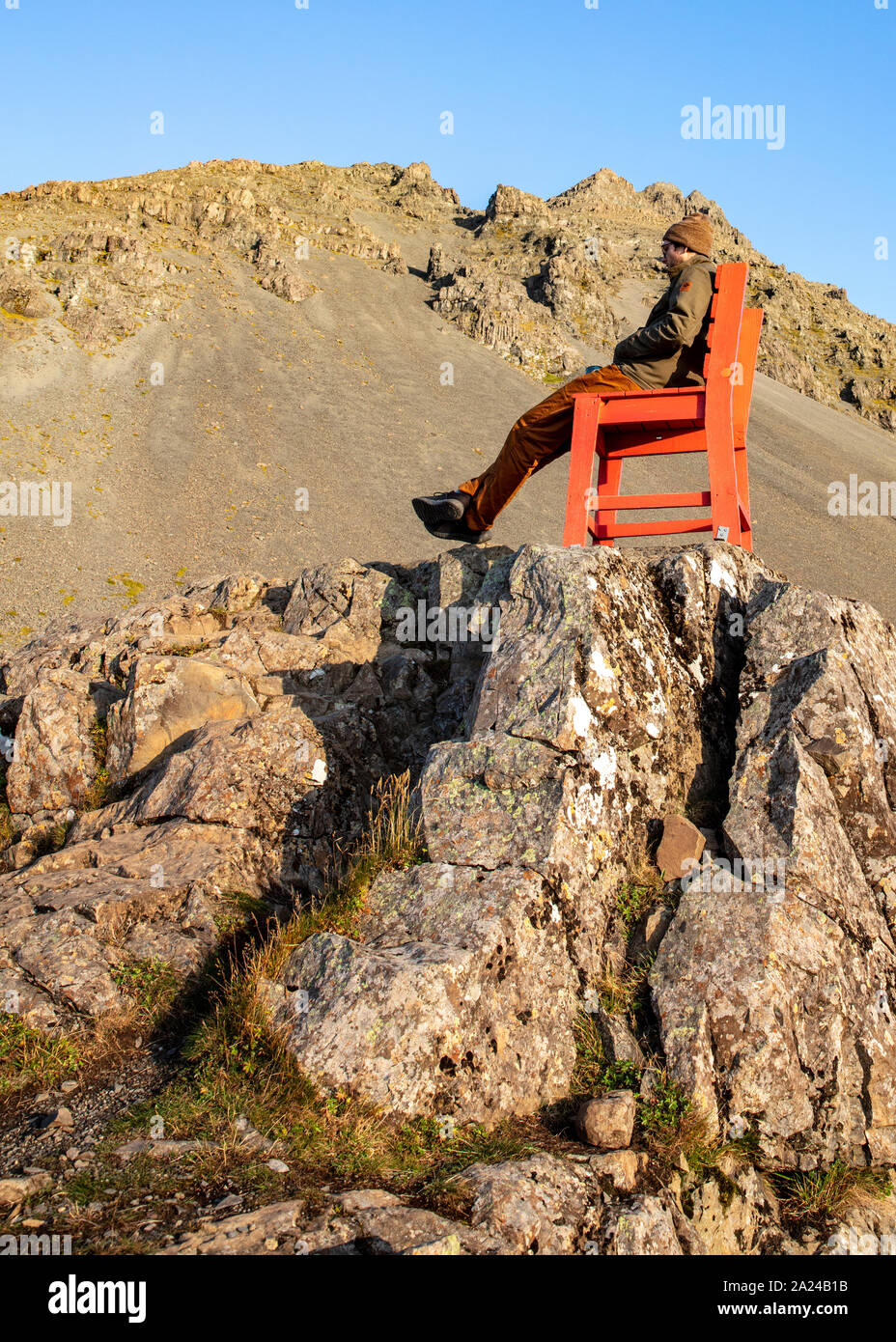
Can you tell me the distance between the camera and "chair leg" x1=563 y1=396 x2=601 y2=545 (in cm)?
753

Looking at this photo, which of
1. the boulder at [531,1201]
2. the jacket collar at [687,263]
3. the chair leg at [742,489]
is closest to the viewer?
the boulder at [531,1201]

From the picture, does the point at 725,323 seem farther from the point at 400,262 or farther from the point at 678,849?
the point at 400,262

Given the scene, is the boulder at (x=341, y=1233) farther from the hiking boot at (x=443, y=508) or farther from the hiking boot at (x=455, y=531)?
the hiking boot at (x=455, y=531)

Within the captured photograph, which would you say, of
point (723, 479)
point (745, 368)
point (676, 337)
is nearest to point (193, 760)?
point (723, 479)

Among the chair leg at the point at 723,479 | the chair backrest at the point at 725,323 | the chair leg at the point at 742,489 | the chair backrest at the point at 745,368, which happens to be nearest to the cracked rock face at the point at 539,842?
the chair leg at the point at 723,479

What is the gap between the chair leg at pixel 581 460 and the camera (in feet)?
24.7

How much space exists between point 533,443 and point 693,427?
1.45 meters

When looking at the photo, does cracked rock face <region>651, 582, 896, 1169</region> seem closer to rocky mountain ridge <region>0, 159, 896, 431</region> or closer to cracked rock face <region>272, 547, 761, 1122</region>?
cracked rock face <region>272, 547, 761, 1122</region>

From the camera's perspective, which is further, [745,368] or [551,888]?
[745,368]

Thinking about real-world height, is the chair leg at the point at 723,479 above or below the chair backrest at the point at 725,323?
below

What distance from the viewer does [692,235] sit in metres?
7.62

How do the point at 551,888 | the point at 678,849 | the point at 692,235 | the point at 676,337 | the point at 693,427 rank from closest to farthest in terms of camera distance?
the point at 551,888 → the point at 678,849 → the point at 676,337 → the point at 692,235 → the point at 693,427

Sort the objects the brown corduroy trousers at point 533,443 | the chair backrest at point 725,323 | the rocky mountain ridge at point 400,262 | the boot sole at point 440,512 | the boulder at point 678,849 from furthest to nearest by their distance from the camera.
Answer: the rocky mountain ridge at point 400,262 → the boot sole at point 440,512 → the brown corduroy trousers at point 533,443 → the chair backrest at point 725,323 → the boulder at point 678,849

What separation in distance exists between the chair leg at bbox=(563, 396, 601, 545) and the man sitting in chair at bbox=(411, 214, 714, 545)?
22cm
